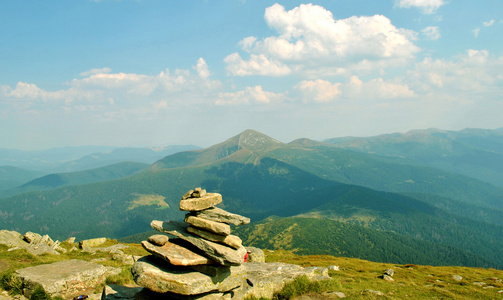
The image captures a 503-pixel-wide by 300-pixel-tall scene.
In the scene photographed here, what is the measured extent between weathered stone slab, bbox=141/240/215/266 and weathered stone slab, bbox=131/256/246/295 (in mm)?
832

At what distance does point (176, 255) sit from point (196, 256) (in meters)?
1.66

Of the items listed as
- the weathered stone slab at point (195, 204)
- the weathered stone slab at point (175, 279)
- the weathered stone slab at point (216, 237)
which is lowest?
the weathered stone slab at point (175, 279)

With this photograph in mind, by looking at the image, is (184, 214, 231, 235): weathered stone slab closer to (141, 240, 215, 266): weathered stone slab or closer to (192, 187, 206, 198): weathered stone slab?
(192, 187, 206, 198): weathered stone slab

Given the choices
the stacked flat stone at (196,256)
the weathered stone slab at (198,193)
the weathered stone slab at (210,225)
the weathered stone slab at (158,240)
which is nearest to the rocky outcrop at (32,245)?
the weathered stone slab at (158,240)

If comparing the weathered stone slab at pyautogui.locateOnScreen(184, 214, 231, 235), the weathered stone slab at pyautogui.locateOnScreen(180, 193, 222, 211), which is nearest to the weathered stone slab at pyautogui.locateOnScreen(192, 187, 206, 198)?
the weathered stone slab at pyautogui.locateOnScreen(180, 193, 222, 211)

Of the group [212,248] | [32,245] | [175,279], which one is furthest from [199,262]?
[32,245]

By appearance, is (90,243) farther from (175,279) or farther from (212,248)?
(212,248)

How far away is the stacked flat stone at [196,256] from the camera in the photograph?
61.6 feet

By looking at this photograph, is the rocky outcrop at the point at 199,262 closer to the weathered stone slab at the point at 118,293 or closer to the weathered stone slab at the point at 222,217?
the weathered stone slab at the point at 222,217

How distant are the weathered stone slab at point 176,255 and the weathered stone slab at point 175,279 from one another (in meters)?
0.83

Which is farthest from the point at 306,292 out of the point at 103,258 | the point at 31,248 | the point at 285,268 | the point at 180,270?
the point at 31,248

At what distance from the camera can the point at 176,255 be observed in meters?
20.1

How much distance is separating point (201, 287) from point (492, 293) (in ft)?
108

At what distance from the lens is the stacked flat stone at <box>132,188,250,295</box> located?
18.8 meters
